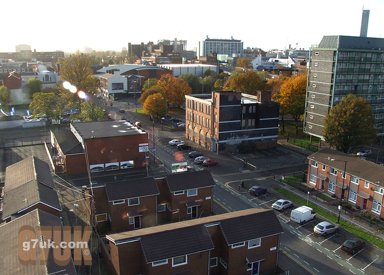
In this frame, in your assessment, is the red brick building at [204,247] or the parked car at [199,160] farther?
the parked car at [199,160]

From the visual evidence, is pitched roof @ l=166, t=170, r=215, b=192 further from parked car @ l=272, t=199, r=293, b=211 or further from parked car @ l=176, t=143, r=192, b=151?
parked car @ l=176, t=143, r=192, b=151

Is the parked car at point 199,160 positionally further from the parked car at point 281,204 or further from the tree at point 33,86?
the tree at point 33,86

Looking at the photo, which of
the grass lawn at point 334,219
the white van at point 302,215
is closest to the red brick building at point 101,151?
the grass lawn at point 334,219

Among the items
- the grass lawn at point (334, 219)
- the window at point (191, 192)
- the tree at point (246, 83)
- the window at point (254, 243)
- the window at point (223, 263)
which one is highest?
the tree at point (246, 83)

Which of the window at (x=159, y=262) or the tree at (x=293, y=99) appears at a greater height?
the tree at (x=293, y=99)

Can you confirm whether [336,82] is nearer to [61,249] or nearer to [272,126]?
[272,126]

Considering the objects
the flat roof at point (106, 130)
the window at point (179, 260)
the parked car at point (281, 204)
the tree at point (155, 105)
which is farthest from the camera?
the tree at point (155, 105)

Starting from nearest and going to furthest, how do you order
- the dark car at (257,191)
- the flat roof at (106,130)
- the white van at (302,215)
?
1. the white van at (302,215)
2. the dark car at (257,191)
3. the flat roof at (106,130)

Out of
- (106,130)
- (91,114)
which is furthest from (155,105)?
(106,130)
